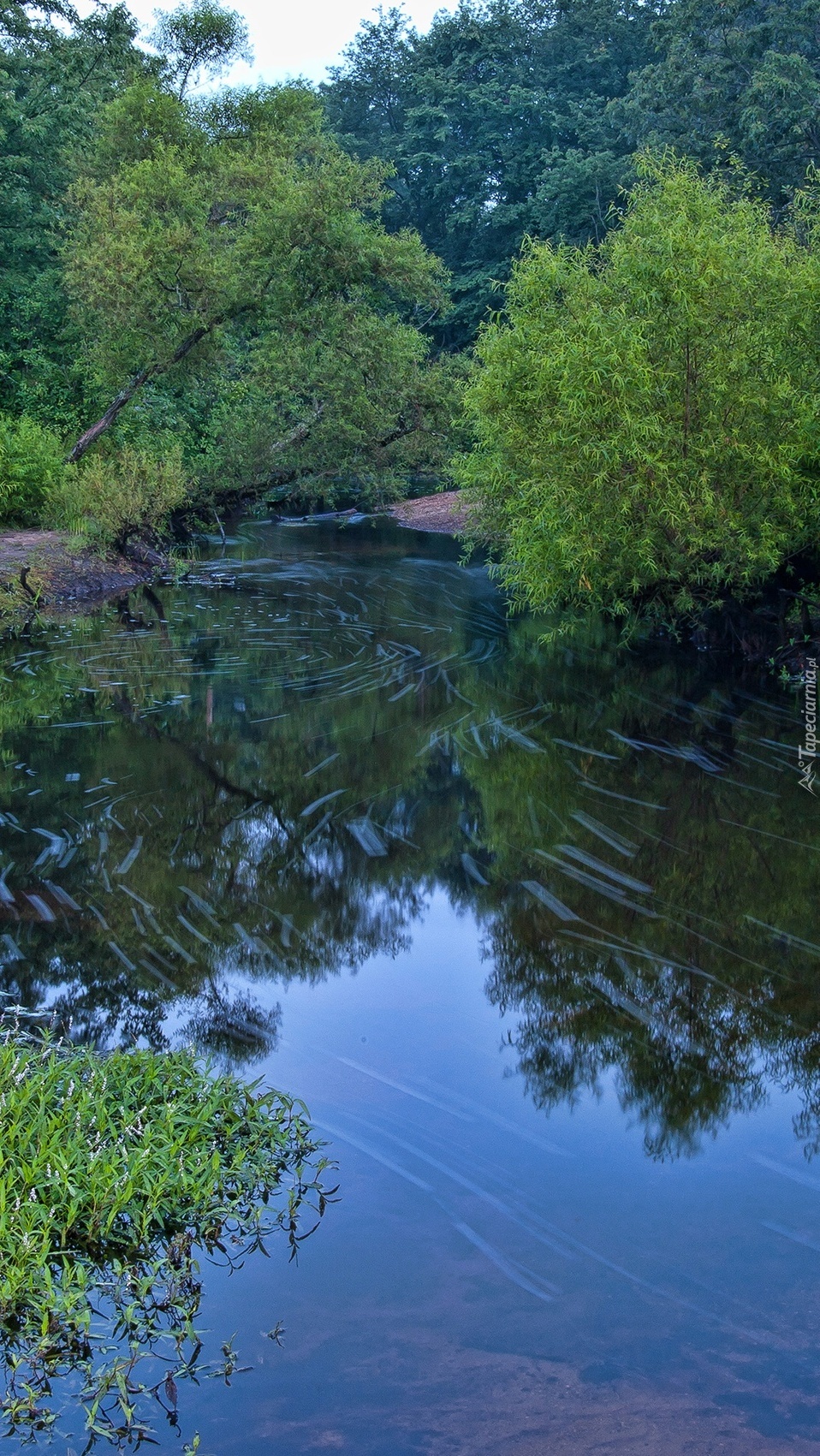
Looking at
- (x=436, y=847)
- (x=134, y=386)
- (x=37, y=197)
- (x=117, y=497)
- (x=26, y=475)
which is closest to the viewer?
(x=436, y=847)

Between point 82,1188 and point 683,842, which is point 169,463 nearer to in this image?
point 683,842

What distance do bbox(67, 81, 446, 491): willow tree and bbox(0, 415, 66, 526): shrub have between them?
290 centimetres

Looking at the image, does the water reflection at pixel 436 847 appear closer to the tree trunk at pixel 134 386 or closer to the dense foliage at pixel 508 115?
the tree trunk at pixel 134 386

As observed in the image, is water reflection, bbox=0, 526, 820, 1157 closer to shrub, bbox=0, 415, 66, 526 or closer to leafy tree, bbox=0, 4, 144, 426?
shrub, bbox=0, 415, 66, 526

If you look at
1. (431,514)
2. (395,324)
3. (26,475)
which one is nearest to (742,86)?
(395,324)

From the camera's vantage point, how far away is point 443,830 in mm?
8805

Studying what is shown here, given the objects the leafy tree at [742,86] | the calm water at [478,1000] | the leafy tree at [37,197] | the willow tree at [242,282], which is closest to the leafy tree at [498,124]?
the leafy tree at [742,86]

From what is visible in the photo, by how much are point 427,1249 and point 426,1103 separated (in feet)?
3.29

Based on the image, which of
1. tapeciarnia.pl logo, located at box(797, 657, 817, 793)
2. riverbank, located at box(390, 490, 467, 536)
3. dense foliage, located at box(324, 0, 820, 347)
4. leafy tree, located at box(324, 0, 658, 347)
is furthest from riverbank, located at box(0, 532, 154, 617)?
leafy tree, located at box(324, 0, 658, 347)

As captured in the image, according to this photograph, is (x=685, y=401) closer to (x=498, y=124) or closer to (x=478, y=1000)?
(x=478, y=1000)

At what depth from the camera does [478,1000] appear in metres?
6.43

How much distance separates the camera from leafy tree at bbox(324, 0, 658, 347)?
43.4 metres

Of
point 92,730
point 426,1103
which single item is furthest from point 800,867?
point 92,730

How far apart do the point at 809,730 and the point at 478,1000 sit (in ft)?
18.8
